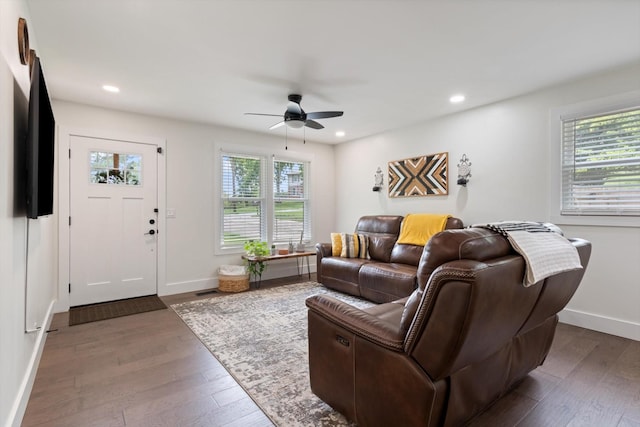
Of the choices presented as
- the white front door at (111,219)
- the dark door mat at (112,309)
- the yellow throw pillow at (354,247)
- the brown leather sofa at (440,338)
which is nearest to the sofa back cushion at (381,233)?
the yellow throw pillow at (354,247)

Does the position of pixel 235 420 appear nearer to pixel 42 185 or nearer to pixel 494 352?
pixel 494 352

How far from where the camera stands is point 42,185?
1.90m

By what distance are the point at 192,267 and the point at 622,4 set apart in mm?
5183

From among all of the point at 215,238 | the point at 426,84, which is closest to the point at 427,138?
the point at 426,84

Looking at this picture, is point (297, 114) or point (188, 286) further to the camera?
point (188, 286)

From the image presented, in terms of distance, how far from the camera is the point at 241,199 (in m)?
5.16

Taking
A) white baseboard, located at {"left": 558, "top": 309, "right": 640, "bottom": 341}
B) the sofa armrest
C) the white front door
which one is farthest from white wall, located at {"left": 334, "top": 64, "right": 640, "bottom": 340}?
the white front door

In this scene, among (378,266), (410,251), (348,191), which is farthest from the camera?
(348,191)

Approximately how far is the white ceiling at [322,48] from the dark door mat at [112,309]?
99.7 inches

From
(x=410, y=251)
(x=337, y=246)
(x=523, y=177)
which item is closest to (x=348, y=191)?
(x=337, y=246)

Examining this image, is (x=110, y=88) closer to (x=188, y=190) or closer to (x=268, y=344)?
(x=188, y=190)

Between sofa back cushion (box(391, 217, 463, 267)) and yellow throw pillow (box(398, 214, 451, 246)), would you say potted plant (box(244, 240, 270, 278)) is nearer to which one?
sofa back cushion (box(391, 217, 463, 267))

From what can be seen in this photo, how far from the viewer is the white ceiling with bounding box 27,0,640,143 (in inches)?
83.0

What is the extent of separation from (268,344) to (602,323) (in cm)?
331
